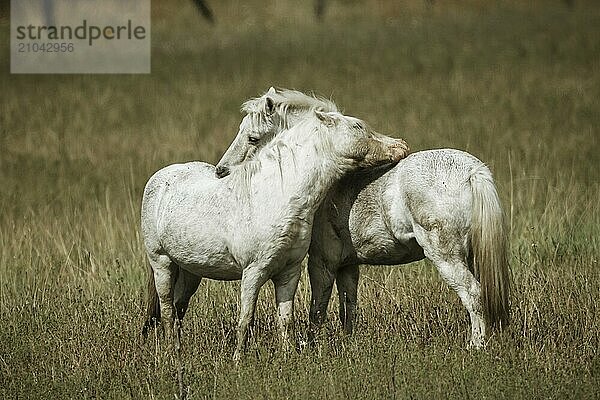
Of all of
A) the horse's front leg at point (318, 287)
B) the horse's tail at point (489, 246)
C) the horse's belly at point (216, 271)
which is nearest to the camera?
the horse's tail at point (489, 246)

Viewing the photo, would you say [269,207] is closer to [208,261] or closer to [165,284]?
[208,261]

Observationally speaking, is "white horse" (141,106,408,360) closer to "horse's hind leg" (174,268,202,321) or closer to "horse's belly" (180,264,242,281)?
"horse's belly" (180,264,242,281)

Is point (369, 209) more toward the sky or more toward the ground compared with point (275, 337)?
more toward the sky

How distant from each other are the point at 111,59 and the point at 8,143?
24.7 feet

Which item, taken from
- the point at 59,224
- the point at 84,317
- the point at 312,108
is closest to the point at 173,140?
the point at 59,224

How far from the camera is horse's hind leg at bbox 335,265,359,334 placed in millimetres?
7371

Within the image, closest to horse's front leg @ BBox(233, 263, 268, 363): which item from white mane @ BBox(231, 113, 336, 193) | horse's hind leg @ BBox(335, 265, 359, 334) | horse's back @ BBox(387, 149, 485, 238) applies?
white mane @ BBox(231, 113, 336, 193)

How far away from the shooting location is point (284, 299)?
6.92 meters

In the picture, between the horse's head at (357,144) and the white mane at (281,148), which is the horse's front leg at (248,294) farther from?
the horse's head at (357,144)

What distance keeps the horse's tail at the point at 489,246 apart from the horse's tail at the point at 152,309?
98.7 inches

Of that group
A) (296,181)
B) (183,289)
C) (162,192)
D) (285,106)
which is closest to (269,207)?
(296,181)

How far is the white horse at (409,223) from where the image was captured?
647 centimetres

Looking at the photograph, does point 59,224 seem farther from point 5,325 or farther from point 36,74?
point 36,74

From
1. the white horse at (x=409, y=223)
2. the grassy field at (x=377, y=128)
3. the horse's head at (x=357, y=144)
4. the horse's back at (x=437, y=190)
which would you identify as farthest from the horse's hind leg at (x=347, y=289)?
Answer: the horse's head at (x=357, y=144)
